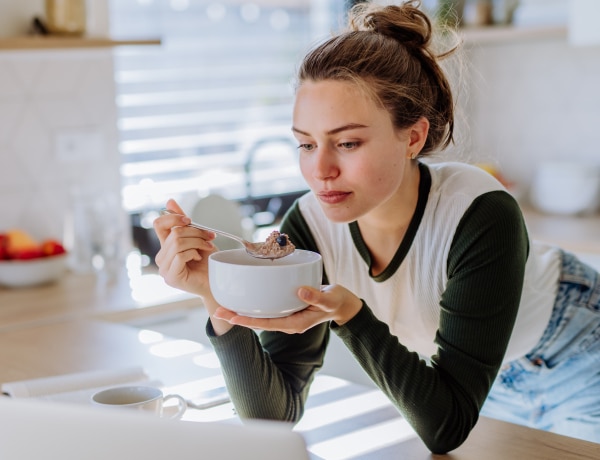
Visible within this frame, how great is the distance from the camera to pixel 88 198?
2641 mm

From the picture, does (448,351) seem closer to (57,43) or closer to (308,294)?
(308,294)

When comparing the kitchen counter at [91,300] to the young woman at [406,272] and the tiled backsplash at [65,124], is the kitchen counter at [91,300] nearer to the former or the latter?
the tiled backsplash at [65,124]

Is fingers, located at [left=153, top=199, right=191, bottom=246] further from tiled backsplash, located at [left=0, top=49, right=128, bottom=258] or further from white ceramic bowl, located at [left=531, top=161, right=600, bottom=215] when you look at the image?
white ceramic bowl, located at [left=531, top=161, right=600, bottom=215]

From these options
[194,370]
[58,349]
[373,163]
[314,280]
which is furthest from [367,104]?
[58,349]

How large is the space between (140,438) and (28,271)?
70.5 inches

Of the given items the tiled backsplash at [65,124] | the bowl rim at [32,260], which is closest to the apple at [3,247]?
the bowl rim at [32,260]

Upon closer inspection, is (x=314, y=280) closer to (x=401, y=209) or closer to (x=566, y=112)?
(x=401, y=209)

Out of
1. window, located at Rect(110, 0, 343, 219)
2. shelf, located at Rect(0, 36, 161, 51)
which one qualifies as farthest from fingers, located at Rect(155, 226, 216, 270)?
window, located at Rect(110, 0, 343, 219)

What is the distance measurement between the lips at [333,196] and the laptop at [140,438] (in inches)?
29.5

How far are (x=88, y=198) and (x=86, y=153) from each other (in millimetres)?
138

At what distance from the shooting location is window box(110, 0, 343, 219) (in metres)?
2.96

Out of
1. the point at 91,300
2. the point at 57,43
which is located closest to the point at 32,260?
the point at 91,300

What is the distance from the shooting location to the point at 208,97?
3.15 meters

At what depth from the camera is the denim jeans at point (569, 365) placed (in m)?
1.63
